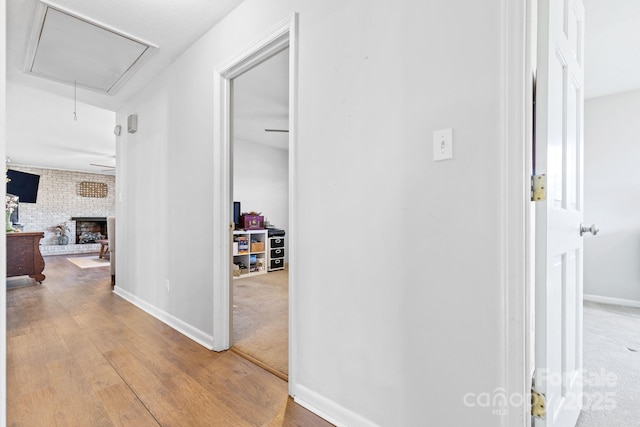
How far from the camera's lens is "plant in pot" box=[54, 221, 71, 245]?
8945 mm

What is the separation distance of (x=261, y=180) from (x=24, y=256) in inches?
144

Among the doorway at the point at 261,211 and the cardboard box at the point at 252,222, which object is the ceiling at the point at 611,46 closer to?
the doorway at the point at 261,211

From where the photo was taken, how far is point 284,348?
7.47ft

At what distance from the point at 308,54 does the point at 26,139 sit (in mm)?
6772

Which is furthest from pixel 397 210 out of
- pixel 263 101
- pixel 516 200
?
pixel 263 101

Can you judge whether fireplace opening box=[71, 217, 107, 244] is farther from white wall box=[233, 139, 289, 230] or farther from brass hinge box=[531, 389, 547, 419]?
brass hinge box=[531, 389, 547, 419]

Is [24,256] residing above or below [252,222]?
below

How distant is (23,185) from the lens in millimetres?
6926

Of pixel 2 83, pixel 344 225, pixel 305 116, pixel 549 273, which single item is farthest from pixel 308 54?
pixel 549 273

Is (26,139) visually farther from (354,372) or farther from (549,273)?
(549,273)

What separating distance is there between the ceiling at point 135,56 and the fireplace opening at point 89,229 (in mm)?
4743

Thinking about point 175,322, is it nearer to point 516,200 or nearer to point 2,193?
point 2,193

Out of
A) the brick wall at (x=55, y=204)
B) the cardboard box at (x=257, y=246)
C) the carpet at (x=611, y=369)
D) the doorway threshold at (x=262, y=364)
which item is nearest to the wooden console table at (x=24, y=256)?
the cardboard box at (x=257, y=246)

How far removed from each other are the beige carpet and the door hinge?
1.63 meters
